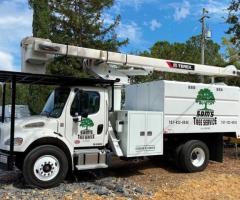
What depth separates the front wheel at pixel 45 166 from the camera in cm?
975

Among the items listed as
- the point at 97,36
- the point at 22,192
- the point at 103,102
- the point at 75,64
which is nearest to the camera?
the point at 22,192

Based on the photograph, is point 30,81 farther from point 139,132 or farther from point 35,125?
point 139,132

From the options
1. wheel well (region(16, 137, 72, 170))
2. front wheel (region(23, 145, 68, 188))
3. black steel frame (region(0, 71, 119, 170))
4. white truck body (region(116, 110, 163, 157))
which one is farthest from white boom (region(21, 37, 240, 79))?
front wheel (region(23, 145, 68, 188))

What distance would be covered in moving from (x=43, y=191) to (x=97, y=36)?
14257mm

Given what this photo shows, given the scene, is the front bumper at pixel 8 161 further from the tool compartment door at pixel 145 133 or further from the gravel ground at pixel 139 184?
the tool compartment door at pixel 145 133

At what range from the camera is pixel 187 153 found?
12242 millimetres

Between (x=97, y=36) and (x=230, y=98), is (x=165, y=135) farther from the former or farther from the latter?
(x=97, y=36)

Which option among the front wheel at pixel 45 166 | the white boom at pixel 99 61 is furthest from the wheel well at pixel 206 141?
the front wheel at pixel 45 166

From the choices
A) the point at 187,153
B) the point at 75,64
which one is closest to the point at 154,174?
the point at 187,153

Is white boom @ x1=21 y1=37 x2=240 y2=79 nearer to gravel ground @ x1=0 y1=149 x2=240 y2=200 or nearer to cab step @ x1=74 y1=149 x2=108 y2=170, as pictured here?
cab step @ x1=74 y1=149 x2=108 y2=170

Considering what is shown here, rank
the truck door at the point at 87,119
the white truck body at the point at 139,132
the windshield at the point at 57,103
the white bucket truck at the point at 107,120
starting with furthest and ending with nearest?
the white truck body at the point at 139,132
the windshield at the point at 57,103
the truck door at the point at 87,119
the white bucket truck at the point at 107,120

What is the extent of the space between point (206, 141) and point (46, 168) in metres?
5.51

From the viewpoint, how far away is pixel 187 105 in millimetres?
12156

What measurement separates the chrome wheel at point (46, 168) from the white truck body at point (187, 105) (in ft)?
11.0
